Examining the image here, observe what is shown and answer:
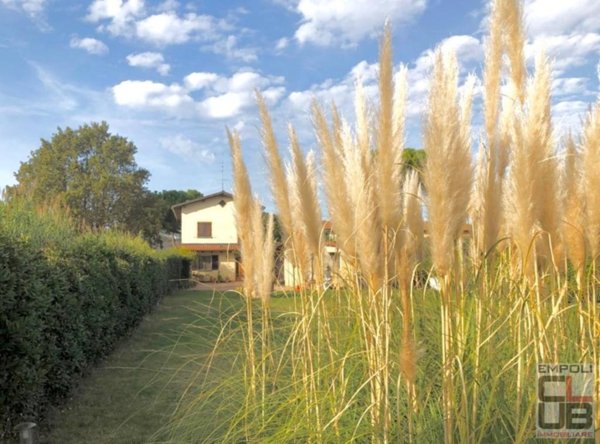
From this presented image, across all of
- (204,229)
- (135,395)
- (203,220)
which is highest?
(203,220)

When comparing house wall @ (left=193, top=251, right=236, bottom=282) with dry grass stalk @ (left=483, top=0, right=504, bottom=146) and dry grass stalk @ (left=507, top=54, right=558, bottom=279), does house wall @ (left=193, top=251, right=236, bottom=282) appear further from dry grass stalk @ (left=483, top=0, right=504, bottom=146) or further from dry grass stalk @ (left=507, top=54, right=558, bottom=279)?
dry grass stalk @ (left=507, top=54, right=558, bottom=279)

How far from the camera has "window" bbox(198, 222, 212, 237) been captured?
37656 mm

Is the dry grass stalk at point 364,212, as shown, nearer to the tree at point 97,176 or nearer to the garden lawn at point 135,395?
the garden lawn at point 135,395

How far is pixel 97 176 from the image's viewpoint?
1506 inches

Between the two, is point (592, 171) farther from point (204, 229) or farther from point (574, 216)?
point (204, 229)

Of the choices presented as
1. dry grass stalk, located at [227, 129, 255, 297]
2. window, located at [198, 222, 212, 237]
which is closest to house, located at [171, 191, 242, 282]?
window, located at [198, 222, 212, 237]

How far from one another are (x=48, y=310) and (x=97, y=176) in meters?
35.7

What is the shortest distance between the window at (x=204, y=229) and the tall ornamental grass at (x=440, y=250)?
34846mm

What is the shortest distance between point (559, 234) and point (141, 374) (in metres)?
6.36

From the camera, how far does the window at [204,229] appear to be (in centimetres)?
3766

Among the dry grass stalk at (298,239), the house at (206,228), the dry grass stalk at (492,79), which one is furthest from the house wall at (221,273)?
the dry grass stalk at (492,79)

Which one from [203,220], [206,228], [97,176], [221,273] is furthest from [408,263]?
[97,176]

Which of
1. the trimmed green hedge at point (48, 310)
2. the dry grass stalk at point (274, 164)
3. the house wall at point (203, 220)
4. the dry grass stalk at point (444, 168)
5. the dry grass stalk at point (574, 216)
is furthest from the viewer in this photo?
the house wall at point (203, 220)

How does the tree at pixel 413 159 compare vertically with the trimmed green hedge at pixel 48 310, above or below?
above
